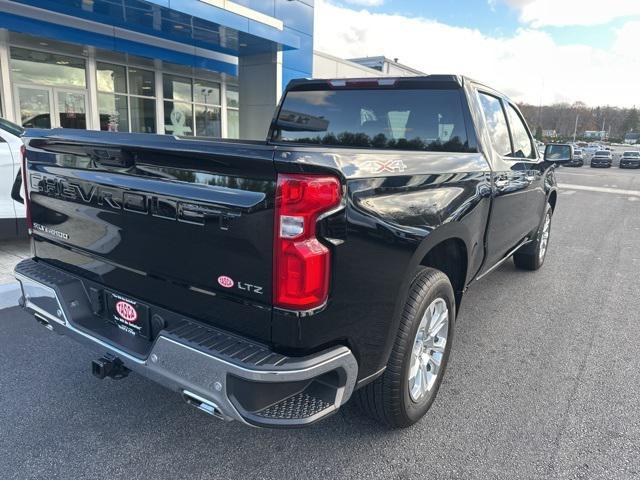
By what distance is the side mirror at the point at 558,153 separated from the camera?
520 centimetres

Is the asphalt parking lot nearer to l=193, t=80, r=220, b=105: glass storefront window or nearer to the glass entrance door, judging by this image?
the glass entrance door

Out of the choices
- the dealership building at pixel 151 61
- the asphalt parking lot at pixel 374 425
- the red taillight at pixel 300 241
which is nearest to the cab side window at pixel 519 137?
the asphalt parking lot at pixel 374 425

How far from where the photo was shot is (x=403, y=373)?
8.24 ft

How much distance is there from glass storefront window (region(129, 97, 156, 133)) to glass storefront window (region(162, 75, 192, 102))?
723mm

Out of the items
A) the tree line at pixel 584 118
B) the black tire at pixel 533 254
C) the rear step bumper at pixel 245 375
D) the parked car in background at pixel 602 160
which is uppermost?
the tree line at pixel 584 118

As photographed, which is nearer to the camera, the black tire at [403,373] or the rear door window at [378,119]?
the black tire at [403,373]

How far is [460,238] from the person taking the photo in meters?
→ 3.03

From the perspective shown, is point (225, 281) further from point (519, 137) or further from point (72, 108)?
point (72, 108)

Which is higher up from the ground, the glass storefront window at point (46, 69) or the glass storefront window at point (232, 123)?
the glass storefront window at point (46, 69)

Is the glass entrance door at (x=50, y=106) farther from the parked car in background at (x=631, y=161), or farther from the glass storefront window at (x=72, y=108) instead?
the parked car in background at (x=631, y=161)

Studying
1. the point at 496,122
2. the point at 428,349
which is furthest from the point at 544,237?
the point at 428,349

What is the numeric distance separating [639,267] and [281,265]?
645 centimetres

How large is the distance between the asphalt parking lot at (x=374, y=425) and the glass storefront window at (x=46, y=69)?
36.3ft

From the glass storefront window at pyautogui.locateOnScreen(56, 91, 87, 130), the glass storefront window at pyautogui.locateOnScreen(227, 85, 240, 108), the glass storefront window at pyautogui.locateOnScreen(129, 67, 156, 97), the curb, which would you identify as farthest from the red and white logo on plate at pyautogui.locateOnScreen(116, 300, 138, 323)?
the glass storefront window at pyautogui.locateOnScreen(227, 85, 240, 108)
